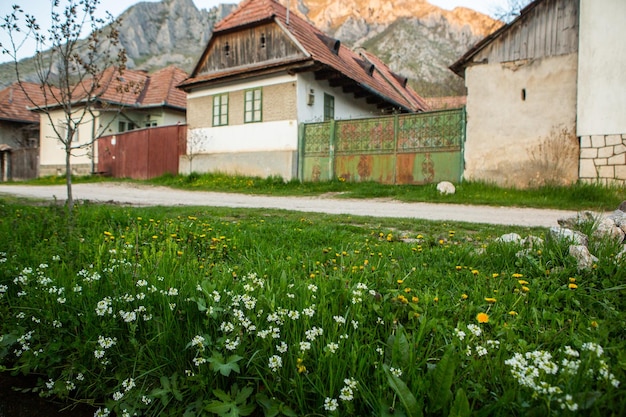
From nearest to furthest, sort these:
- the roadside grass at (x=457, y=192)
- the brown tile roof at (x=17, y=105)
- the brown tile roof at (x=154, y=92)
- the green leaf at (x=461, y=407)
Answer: the green leaf at (x=461, y=407) → the roadside grass at (x=457, y=192) → the brown tile roof at (x=154, y=92) → the brown tile roof at (x=17, y=105)

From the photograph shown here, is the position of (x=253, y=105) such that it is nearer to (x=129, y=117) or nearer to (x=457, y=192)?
(x=457, y=192)

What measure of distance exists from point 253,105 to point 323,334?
692 inches

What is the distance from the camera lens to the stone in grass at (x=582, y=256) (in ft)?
9.30

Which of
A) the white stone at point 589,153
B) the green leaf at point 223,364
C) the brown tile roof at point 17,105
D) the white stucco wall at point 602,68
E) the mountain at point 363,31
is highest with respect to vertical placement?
the mountain at point 363,31

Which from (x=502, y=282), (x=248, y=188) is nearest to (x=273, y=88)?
(x=248, y=188)

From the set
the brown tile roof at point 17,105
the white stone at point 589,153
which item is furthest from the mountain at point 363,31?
the white stone at point 589,153

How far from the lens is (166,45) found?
360 ft

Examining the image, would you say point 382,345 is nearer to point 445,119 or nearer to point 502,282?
point 502,282

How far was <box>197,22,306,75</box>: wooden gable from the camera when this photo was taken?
1792cm

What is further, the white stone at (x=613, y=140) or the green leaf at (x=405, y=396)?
the white stone at (x=613, y=140)

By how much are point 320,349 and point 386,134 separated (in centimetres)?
1373

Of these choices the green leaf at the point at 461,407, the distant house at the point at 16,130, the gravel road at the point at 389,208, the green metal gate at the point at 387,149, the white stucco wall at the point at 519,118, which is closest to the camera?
the green leaf at the point at 461,407

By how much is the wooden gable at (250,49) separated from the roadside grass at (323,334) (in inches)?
622

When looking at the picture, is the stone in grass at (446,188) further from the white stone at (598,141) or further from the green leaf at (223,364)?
the green leaf at (223,364)
